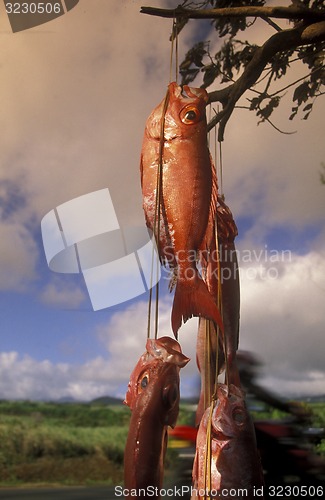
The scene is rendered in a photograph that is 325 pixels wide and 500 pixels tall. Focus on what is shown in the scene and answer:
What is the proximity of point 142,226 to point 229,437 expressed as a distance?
1.30 metres

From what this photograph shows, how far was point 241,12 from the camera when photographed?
83.2 inches

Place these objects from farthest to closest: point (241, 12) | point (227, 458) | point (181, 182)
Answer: point (241, 12), point (181, 182), point (227, 458)

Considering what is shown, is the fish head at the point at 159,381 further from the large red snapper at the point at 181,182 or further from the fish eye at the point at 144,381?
the large red snapper at the point at 181,182

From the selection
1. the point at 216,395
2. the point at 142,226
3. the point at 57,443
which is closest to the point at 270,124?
the point at 142,226

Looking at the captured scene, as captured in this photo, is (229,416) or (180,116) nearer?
(229,416)

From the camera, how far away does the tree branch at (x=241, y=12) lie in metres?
1.92

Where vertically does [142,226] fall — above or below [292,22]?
below

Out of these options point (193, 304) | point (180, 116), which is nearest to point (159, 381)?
point (193, 304)

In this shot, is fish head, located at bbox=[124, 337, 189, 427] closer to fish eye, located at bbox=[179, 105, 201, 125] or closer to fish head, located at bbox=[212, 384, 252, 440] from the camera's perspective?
fish head, located at bbox=[212, 384, 252, 440]

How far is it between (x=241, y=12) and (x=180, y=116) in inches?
27.7

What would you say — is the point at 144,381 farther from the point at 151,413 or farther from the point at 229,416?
the point at 229,416

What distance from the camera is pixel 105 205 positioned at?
2701mm

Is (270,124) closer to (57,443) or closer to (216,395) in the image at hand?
(216,395)

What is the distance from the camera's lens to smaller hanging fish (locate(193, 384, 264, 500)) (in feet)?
4.95
